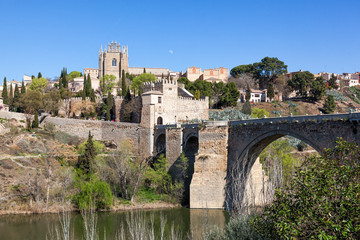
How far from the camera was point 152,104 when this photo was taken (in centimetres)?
3491

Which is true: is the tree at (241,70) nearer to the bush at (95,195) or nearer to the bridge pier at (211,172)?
the bridge pier at (211,172)

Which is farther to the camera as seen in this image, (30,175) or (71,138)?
(71,138)

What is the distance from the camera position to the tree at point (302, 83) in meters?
61.1

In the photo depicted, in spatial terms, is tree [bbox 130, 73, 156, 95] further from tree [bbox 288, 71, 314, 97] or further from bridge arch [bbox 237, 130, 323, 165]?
bridge arch [bbox 237, 130, 323, 165]

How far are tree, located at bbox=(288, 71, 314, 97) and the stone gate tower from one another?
32.7 m

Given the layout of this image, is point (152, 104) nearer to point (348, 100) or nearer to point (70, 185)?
point (70, 185)

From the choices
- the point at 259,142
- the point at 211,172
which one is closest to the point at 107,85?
the point at 211,172

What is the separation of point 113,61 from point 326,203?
69.5m

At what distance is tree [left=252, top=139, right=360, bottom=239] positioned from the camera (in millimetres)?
8008

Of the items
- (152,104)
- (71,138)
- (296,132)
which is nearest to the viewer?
(296,132)

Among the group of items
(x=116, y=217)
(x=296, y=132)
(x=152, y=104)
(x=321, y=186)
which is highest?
(x=152, y=104)

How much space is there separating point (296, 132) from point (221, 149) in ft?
23.1

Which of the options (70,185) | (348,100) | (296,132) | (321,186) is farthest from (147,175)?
(348,100)

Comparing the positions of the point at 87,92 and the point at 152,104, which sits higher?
the point at 87,92
